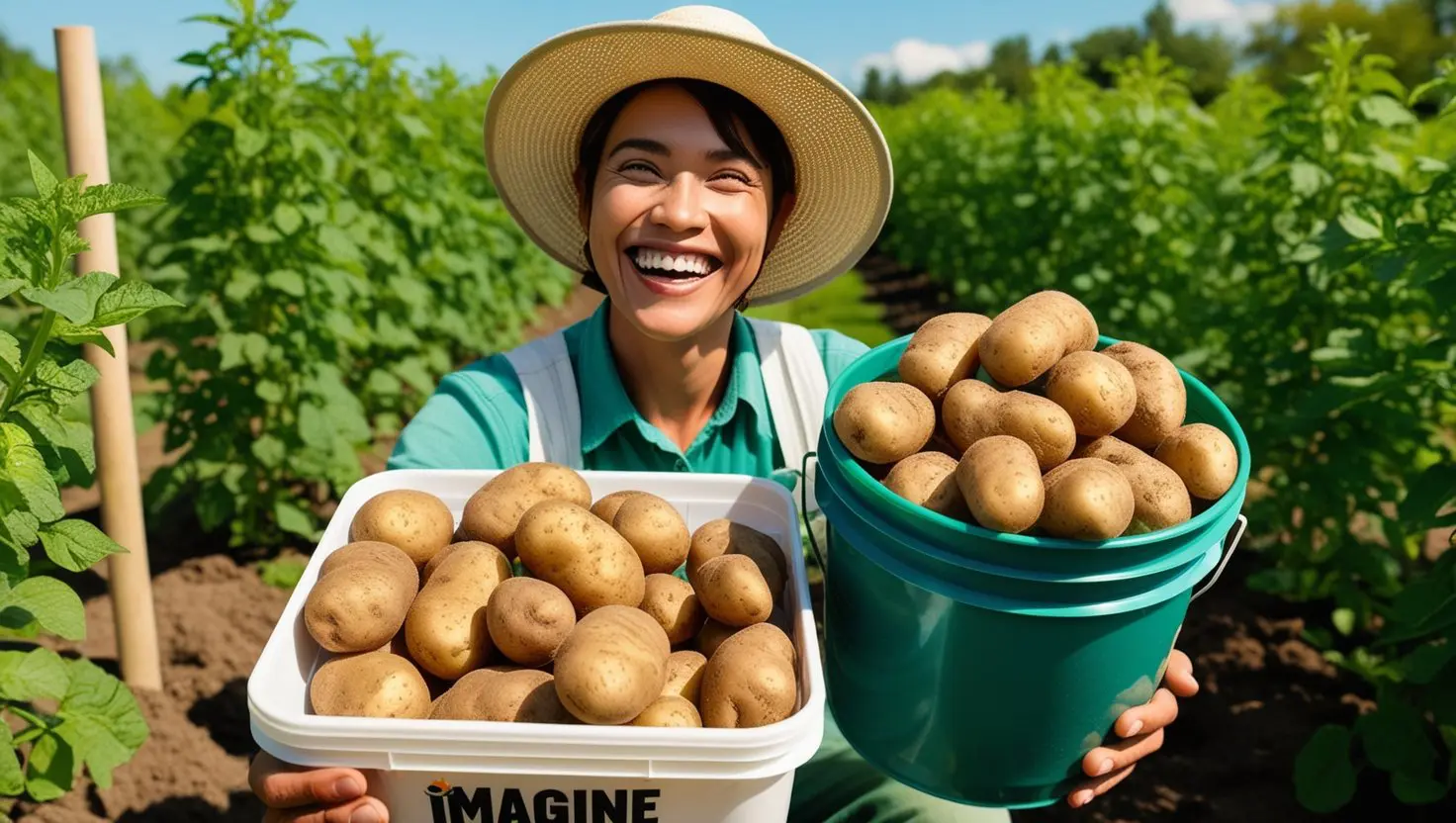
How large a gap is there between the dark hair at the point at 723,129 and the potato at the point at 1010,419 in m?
0.75

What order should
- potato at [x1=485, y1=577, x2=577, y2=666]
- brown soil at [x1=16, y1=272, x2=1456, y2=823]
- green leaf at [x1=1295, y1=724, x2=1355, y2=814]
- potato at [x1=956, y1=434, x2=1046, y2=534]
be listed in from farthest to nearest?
1. brown soil at [x1=16, y1=272, x2=1456, y2=823]
2. green leaf at [x1=1295, y1=724, x2=1355, y2=814]
3. potato at [x1=485, y1=577, x2=577, y2=666]
4. potato at [x1=956, y1=434, x2=1046, y2=534]

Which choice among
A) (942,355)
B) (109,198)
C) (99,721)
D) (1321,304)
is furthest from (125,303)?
(1321,304)

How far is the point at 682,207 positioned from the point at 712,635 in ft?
2.77

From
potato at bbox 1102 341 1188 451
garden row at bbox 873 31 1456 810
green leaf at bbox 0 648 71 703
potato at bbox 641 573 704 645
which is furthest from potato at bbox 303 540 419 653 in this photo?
garden row at bbox 873 31 1456 810

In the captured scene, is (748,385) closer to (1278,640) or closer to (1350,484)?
(1350,484)

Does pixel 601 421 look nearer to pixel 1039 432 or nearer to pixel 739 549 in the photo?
pixel 739 549

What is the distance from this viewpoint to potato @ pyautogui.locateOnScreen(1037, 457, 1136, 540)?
4.33 feet

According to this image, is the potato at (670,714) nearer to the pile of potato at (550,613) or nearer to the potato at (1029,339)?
the pile of potato at (550,613)

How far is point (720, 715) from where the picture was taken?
4.62 ft

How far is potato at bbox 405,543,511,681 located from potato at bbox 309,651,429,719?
0.16 feet

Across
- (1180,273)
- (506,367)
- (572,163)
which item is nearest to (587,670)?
(506,367)

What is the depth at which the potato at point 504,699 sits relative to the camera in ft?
4.55

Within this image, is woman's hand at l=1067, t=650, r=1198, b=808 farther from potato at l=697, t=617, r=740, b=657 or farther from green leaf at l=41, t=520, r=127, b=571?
green leaf at l=41, t=520, r=127, b=571

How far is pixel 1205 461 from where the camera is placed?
1489 mm
